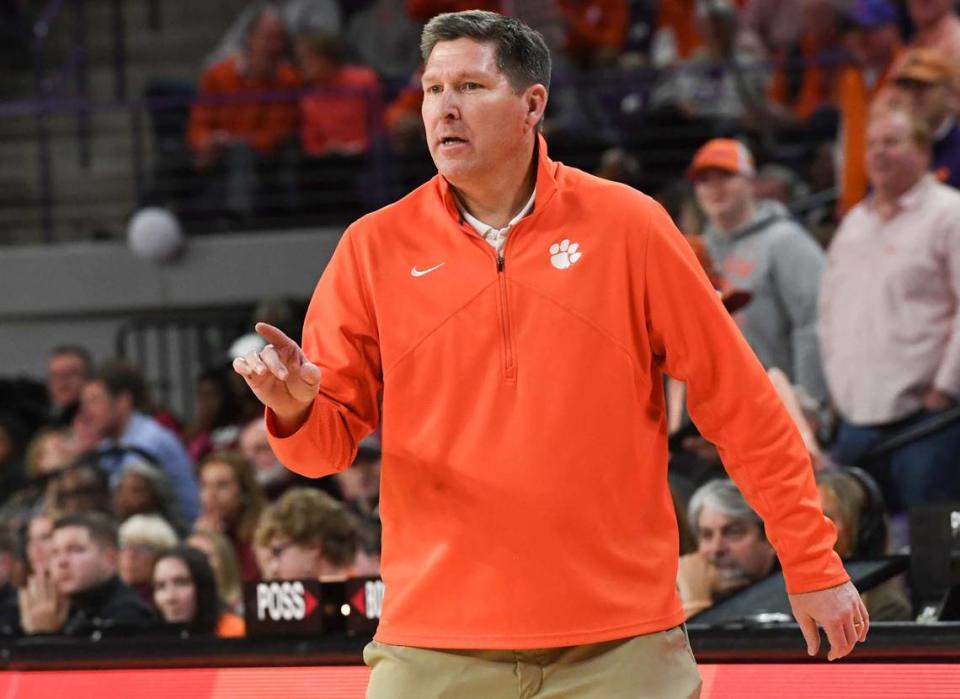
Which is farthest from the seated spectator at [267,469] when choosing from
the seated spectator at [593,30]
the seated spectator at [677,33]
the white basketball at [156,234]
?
the seated spectator at [677,33]

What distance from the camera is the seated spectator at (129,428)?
8.73m

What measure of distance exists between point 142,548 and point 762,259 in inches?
107

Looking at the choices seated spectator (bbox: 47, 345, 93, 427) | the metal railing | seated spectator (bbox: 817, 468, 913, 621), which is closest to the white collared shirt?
seated spectator (bbox: 817, 468, 913, 621)

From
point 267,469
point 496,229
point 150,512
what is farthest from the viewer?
point 267,469

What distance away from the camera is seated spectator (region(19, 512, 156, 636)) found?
6.18 metres

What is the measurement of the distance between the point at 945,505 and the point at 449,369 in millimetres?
1917

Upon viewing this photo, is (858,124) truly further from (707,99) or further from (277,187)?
(277,187)

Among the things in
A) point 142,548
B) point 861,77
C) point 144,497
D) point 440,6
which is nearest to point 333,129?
point 440,6

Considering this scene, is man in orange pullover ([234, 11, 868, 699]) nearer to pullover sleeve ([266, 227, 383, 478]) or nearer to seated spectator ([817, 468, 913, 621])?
pullover sleeve ([266, 227, 383, 478])

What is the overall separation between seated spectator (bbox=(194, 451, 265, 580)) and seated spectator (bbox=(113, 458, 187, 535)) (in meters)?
0.22

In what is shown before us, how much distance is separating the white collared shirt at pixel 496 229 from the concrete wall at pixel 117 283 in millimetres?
7525

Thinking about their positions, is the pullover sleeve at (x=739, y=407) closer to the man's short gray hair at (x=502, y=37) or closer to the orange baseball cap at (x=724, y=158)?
the man's short gray hair at (x=502, y=37)

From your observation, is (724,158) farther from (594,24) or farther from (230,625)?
(594,24)

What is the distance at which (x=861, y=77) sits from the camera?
862 centimetres
